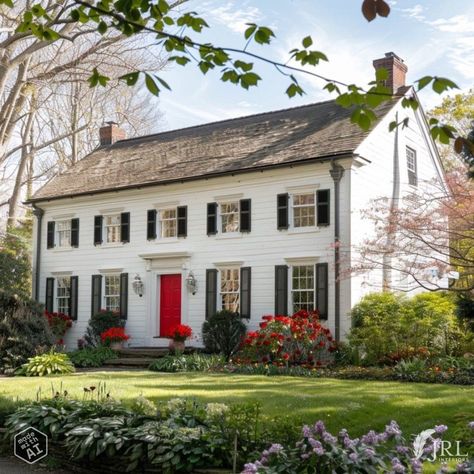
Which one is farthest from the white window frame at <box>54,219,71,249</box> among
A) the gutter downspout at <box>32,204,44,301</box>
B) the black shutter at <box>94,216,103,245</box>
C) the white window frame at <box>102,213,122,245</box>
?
the white window frame at <box>102,213,122,245</box>

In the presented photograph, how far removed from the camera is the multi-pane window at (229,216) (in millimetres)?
20125

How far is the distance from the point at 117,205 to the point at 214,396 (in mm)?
13097

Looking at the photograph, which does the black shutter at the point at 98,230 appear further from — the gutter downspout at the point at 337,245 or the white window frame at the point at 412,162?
the white window frame at the point at 412,162

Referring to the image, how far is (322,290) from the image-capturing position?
708 inches

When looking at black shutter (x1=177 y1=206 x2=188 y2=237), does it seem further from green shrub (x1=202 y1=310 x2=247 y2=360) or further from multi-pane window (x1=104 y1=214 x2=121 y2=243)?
green shrub (x1=202 y1=310 x2=247 y2=360)

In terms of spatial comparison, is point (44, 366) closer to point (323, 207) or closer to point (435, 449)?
point (323, 207)

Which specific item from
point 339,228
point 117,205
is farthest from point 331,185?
point 117,205

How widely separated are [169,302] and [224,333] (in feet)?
10.8

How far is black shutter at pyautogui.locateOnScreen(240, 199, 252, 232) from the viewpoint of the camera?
19645mm

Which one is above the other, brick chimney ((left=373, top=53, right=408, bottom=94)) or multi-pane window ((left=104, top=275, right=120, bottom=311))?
brick chimney ((left=373, top=53, right=408, bottom=94))

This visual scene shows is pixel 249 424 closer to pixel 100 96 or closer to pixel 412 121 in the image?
pixel 412 121

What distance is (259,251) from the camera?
19.3 m

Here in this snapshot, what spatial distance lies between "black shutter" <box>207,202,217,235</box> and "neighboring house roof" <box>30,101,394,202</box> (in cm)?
95

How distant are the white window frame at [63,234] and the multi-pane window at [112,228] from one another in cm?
183
